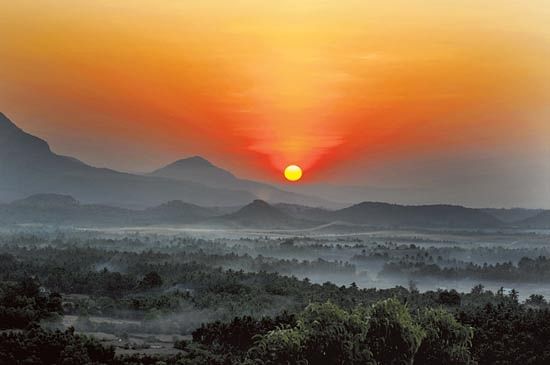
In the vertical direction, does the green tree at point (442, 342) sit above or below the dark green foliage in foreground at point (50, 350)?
above

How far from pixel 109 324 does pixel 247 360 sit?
2735 cm

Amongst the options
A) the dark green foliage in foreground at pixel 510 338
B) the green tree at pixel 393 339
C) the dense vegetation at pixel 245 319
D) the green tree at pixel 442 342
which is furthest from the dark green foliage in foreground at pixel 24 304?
the dark green foliage in foreground at pixel 510 338

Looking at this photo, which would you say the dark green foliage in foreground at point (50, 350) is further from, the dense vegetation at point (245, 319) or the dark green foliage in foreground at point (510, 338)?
the dark green foliage in foreground at point (510, 338)

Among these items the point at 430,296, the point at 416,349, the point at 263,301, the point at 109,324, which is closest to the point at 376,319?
the point at 416,349

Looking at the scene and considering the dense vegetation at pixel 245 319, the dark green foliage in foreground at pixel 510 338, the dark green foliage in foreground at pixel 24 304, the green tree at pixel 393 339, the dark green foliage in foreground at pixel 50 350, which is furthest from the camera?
the dark green foliage in foreground at pixel 24 304

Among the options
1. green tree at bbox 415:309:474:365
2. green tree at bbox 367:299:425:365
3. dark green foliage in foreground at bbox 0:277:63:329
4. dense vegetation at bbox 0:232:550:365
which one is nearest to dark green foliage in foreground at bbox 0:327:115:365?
dense vegetation at bbox 0:232:550:365

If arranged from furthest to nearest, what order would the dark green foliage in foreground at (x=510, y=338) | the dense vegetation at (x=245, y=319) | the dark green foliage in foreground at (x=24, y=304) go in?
the dark green foliage in foreground at (x=24, y=304) → the dark green foliage in foreground at (x=510, y=338) → the dense vegetation at (x=245, y=319)

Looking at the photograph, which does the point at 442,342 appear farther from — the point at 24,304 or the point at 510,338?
the point at 24,304

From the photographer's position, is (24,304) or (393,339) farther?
(24,304)

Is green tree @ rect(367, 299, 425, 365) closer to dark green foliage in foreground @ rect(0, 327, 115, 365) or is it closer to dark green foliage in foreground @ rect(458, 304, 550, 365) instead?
dark green foliage in foreground @ rect(458, 304, 550, 365)

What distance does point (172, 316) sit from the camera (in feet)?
237

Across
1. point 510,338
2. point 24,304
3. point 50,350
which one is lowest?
point 50,350

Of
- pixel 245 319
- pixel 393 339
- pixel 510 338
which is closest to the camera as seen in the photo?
pixel 393 339

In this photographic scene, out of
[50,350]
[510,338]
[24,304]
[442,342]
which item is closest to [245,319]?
[50,350]
